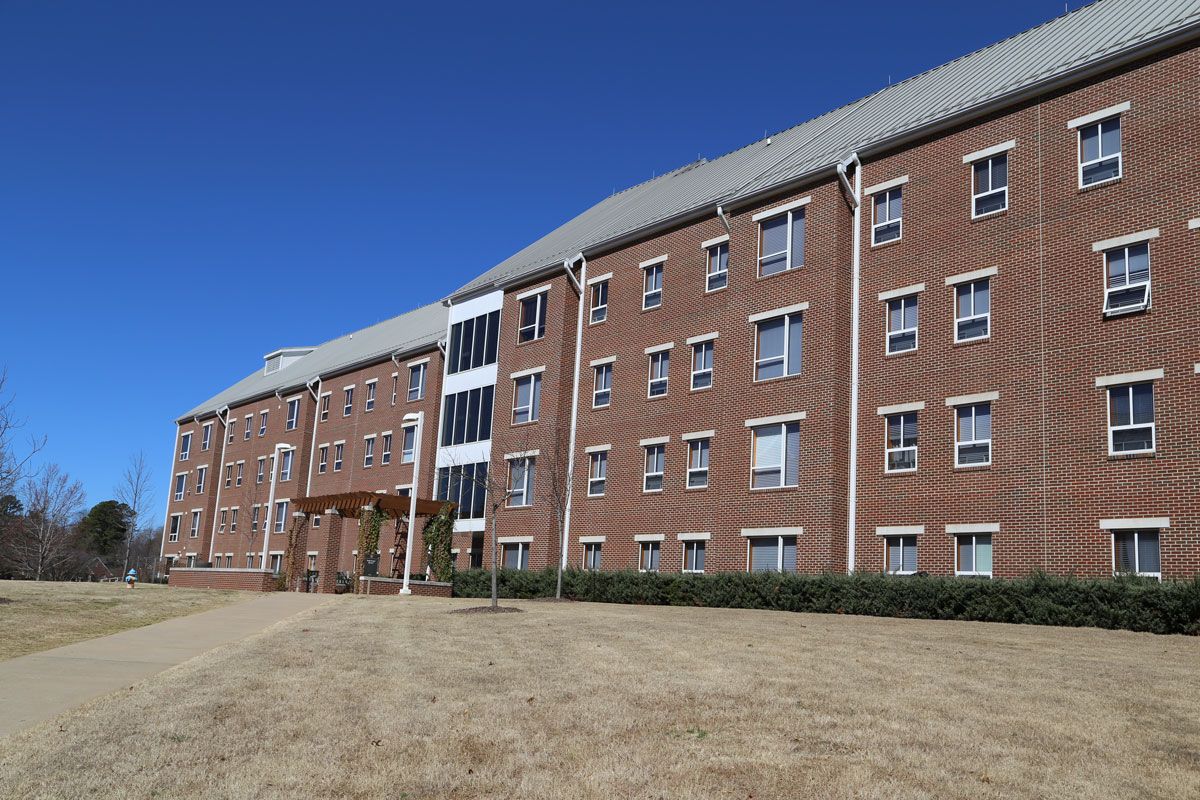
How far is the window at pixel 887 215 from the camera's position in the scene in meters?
27.1

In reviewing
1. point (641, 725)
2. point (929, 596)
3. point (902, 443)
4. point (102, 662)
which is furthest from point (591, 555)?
point (641, 725)

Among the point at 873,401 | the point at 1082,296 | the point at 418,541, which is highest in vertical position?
the point at 1082,296

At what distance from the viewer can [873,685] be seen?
40.2ft

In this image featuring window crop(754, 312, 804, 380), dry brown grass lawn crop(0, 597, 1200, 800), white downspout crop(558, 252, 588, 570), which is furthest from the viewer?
white downspout crop(558, 252, 588, 570)

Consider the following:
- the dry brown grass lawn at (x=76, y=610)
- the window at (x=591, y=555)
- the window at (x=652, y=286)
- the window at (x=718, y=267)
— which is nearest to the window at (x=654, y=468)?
the window at (x=591, y=555)

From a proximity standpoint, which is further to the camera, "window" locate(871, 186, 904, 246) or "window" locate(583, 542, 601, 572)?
"window" locate(583, 542, 601, 572)

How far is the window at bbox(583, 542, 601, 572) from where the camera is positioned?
111 ft

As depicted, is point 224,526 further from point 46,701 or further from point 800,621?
point 46,701

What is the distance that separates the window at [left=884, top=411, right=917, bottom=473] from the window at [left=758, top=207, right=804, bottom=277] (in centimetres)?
543

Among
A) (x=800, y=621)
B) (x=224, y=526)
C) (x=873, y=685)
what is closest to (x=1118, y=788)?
(x=873, y=685)

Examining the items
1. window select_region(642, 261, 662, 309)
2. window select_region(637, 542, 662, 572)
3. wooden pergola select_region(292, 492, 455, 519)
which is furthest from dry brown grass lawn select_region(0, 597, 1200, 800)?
wooden pergola select_region(292, 492, 455, 519)

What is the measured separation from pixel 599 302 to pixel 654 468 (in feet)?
22.8

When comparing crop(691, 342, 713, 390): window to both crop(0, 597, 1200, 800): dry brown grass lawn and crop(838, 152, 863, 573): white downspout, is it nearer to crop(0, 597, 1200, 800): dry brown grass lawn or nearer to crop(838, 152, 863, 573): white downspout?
crop(838, 152, 863, 573): white downspout

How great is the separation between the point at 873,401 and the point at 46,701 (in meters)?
19.9
